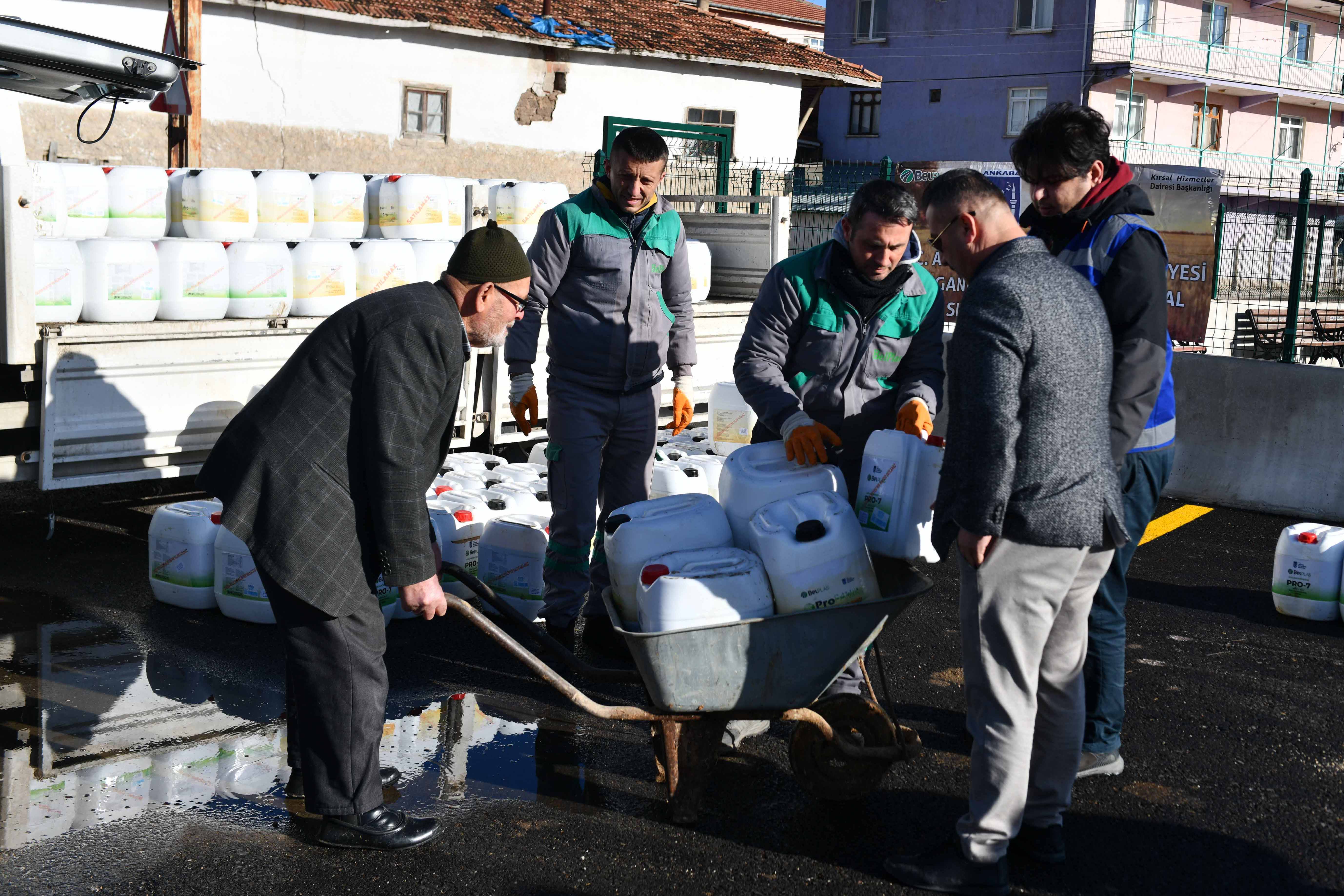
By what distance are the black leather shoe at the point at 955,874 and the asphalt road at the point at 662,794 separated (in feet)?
0.23

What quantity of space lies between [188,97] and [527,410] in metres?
8.00

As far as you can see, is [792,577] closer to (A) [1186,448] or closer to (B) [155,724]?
(B) [155,724]

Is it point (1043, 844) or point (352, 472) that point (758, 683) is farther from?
point (352, 472)

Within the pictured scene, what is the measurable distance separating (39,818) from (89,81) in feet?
9.63

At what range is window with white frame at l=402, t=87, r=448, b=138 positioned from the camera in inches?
821

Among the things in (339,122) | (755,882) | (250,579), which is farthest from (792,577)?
(339,122)

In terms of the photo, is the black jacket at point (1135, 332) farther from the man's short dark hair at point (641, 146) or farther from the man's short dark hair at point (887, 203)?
the man's short dark hair at point (641, 146)

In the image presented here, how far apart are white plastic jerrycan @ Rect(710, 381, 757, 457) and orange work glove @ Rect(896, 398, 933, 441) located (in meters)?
3.52

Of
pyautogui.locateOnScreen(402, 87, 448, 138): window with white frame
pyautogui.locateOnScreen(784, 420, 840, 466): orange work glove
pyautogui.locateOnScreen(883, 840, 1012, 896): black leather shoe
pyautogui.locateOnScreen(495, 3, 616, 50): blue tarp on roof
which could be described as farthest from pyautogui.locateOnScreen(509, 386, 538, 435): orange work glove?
pyautogui.locateOnScreen(495, 3, 616, 50): blue tarp on roof

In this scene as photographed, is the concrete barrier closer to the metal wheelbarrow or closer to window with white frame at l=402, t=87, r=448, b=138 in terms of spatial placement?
the metal wheelbarrow

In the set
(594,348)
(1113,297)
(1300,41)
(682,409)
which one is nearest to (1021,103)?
(1300,41)

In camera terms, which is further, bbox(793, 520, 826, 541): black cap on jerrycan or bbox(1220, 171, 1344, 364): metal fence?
bbox(1220, 171, 1344, 364): metal fence

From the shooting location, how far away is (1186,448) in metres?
8.34

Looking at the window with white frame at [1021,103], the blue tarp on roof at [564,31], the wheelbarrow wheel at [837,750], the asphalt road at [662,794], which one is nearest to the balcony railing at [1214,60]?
the window with white frame at [1021,103]
